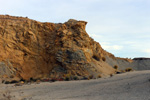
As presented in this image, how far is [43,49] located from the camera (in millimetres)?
30359

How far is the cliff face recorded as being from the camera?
27.4 meters

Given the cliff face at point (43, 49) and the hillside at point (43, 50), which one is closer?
the hillside at point (43, 50)

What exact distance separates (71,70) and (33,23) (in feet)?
35.2

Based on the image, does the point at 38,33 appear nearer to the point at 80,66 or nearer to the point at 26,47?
the point at 26,47

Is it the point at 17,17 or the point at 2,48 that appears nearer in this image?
the point at 2,48

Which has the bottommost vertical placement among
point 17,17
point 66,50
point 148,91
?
point 148,91

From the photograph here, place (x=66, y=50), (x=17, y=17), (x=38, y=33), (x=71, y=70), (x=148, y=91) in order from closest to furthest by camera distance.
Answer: (x=148, y=91)
(x=71, y=70)
(x=66, y=50)
(x=38, y=33)
(x=17, y=17)

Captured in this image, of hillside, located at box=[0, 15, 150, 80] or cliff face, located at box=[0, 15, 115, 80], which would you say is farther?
cliff face, located at box=[0, 15, 115, 80]

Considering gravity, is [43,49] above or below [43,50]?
above

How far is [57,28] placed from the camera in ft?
107

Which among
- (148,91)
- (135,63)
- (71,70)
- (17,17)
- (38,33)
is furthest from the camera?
(135,63)

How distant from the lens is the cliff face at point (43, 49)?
2739 cm

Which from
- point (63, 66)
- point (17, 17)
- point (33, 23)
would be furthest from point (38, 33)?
point (63, 66)

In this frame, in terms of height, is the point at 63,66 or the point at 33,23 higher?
the point at 33,23
